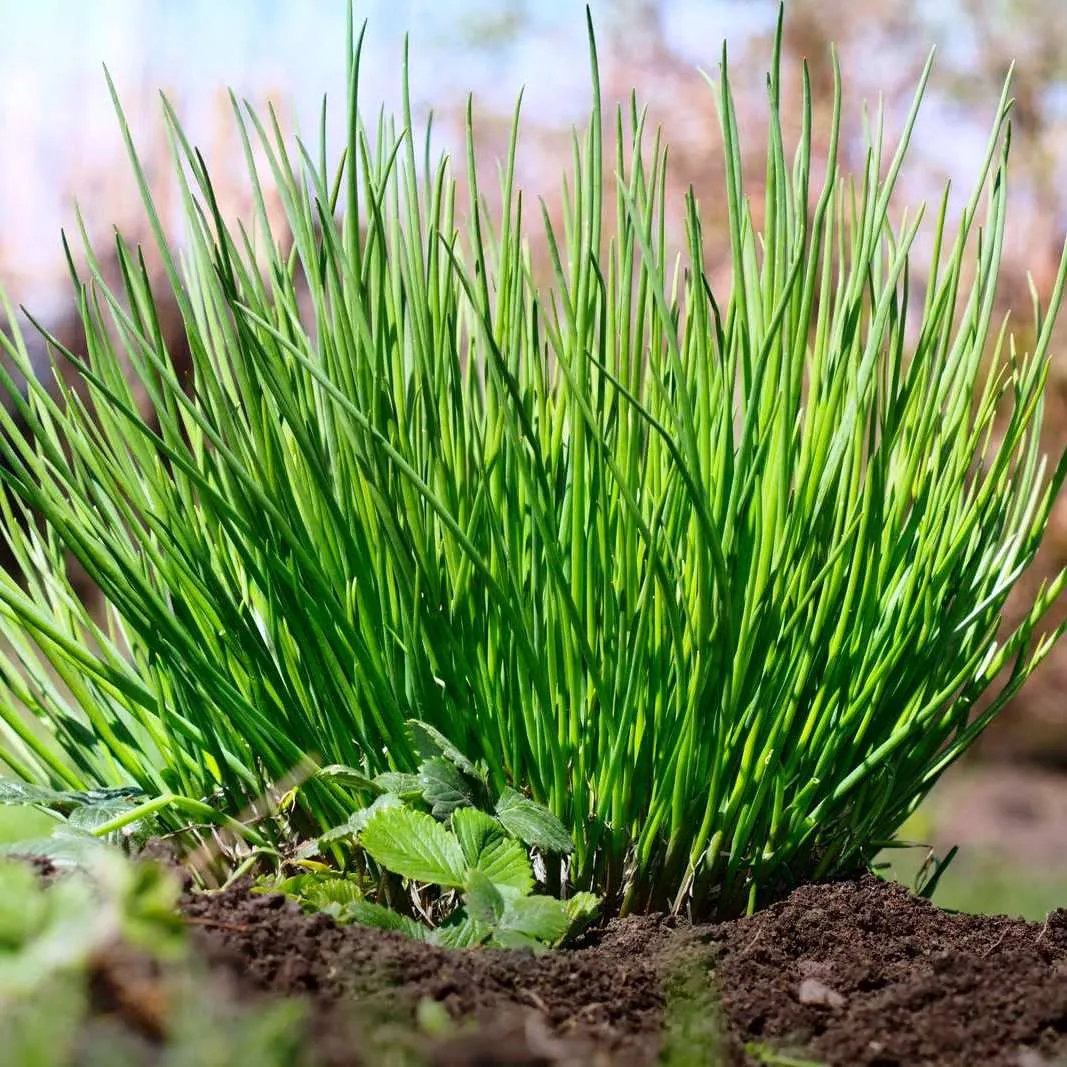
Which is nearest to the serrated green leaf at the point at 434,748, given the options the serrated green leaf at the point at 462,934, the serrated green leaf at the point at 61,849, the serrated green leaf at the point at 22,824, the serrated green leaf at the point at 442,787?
the serrated green leaf at the point at 442,787

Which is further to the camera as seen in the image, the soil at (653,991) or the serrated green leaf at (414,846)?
the serrated green leaf at (414,846)

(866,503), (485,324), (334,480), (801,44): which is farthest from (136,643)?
(801,44)

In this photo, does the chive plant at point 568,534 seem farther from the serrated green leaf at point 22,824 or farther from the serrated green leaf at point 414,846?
the serrated green leaf at point 22,824

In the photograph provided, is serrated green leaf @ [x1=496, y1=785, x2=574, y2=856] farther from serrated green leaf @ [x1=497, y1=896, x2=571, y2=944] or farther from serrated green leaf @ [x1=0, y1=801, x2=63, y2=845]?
serrated green leaf @ [x1=0, y1=801, x2=63, y2=845]

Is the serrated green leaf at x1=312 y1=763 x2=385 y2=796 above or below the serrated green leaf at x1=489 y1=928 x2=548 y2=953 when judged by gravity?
above

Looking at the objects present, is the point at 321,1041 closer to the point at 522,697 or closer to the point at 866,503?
the point at 522,697

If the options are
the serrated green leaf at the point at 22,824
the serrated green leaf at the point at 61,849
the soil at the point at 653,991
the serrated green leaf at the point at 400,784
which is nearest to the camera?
the soil at the point at 653,991

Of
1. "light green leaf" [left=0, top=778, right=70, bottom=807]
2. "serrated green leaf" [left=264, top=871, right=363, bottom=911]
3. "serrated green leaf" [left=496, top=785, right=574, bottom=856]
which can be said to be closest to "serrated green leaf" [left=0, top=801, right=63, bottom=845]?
"light green leaf" [left=0, top=778, right=70, bottom=807]
